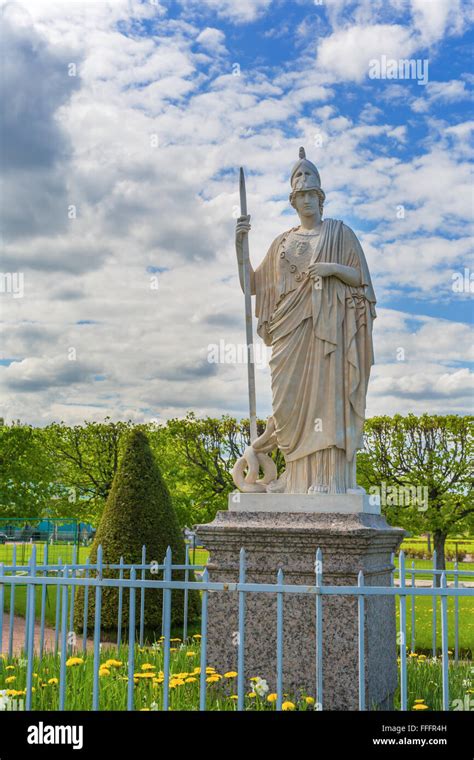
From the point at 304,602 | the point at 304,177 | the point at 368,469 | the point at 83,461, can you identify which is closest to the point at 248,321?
the point at 304,177

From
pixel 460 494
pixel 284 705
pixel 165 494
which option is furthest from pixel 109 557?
pixel 460 494

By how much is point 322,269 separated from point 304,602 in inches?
108

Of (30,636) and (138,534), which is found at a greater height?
(138,534)

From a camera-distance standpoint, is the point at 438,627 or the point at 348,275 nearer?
the point at 348,275

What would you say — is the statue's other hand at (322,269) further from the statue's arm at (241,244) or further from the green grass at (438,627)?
the green grass at (438,627)

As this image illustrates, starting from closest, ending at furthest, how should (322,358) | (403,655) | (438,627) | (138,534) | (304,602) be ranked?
(403,655), (304,602), (322,358), (138,534), (438,627)

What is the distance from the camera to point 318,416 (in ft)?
20.4

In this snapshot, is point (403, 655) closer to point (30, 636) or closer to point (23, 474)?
point (30, 636)

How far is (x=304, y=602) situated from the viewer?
5539 millimetres

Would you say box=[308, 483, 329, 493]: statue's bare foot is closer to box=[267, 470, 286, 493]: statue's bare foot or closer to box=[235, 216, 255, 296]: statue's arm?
box=[267, 470, 286, 493]: statue's bare foot

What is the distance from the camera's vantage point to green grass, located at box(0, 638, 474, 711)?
17.6ft

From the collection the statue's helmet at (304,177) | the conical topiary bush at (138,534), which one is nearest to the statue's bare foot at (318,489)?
the statue's helmet at (304,177)

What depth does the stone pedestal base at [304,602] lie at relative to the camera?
17.6 ft

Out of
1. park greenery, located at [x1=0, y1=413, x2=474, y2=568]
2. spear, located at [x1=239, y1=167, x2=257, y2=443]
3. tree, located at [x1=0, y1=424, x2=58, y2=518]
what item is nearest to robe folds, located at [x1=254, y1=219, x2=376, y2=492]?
spear, located at [x1=239, y1=167, x2=257, y2=443]
